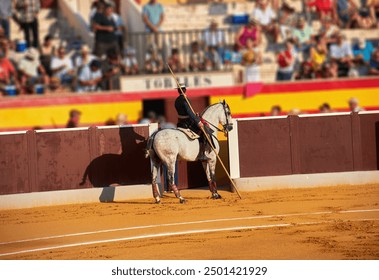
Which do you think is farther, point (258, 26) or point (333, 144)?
point (258, 26)

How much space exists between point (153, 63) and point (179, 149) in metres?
7.35

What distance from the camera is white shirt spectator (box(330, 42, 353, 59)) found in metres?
28.6

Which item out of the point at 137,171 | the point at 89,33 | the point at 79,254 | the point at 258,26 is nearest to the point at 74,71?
the point at 89,33

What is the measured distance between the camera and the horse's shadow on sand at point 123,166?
22.0 metres

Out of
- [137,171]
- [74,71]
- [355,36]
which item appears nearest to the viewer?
[137,171]

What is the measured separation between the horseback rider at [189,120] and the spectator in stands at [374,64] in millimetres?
8709

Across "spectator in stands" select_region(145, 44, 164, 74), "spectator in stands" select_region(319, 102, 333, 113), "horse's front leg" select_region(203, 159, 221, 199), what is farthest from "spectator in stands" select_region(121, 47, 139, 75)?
"horse's front leg" select_region(203, 159, 221, 199)

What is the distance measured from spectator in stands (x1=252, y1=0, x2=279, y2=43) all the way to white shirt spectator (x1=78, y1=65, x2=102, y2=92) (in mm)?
3757

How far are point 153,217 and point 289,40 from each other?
9.91 metres

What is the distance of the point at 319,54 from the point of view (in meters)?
28.5

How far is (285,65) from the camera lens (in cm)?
2842

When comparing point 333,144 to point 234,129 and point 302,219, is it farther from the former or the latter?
point 302,219

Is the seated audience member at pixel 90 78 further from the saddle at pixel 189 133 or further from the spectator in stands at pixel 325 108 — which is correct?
the saddle at pixel 189 133

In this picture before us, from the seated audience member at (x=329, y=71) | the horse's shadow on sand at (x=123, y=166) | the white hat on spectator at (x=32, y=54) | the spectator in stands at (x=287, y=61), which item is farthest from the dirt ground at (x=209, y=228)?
the seated audience member at (x=329, y=71)
